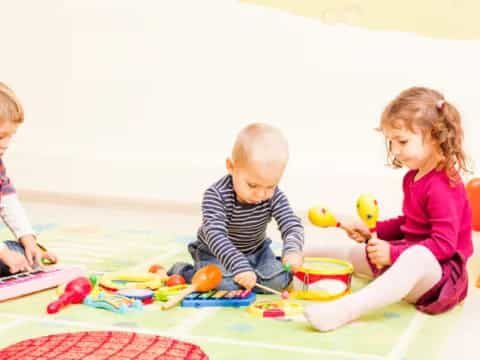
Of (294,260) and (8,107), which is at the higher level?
(8,107)

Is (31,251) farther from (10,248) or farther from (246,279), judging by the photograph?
(246,279)

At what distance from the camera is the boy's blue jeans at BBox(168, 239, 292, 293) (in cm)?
154

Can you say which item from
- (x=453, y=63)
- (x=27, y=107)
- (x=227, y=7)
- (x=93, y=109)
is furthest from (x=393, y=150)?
(x=27, y=107)

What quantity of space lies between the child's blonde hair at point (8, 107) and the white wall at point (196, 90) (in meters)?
1.36

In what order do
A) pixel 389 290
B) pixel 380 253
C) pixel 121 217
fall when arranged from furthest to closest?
pixel 121 217 < pixel 380 253 < pixel 389 290

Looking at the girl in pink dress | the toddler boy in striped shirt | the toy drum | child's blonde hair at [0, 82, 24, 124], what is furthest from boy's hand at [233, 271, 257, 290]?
child's blonde hair at [0, 82, 24, 124]

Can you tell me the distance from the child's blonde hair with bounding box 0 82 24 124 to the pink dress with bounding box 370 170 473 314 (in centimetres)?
77

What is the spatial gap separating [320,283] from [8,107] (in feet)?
2.26

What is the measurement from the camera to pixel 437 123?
1.49 m

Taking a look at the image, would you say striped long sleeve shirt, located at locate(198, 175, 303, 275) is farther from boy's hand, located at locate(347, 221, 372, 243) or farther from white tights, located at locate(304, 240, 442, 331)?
white tights, located at locate(304, 240, 442, 331)

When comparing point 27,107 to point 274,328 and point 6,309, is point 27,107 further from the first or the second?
point 274,328

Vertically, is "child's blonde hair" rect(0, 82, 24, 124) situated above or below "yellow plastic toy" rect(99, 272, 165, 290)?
above

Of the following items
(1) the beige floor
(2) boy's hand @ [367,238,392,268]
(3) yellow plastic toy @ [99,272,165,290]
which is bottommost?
(1) the beige floor

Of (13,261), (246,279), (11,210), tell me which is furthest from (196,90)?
(246,279)
